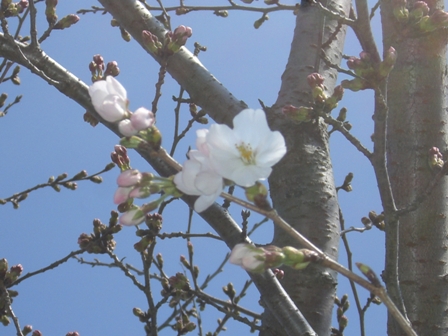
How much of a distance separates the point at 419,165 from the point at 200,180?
4.49 feet

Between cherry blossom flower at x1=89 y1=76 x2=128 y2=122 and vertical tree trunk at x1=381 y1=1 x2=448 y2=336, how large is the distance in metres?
0.99

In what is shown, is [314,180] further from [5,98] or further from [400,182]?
[5,98]

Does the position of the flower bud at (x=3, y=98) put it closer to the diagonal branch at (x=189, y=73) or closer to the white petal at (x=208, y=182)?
the diagonal branch at (x=189, y=73)

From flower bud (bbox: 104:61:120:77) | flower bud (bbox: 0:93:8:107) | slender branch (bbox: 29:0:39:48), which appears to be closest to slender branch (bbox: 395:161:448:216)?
flower bud (bbox: 104:61:120:77)

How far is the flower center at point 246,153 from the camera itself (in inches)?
29.9

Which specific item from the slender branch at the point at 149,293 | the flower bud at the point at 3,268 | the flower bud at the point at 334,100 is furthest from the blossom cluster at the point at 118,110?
the flower bud at the point at 3,268

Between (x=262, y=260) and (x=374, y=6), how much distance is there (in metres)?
2.08

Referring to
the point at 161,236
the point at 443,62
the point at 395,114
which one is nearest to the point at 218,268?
the point at 161,236

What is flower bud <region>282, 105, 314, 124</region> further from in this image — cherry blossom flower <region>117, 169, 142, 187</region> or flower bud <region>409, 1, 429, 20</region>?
cherry blossom flower <region>117, 169, 142, 187</region>

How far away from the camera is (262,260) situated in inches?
30.5

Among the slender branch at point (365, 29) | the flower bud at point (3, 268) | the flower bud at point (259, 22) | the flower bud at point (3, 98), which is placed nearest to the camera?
A: the slender branch at point (365, 29)

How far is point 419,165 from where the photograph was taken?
1830mm

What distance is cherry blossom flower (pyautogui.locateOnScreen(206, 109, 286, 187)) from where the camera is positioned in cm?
74

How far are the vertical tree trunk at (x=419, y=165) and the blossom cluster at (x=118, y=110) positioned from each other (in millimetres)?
992
